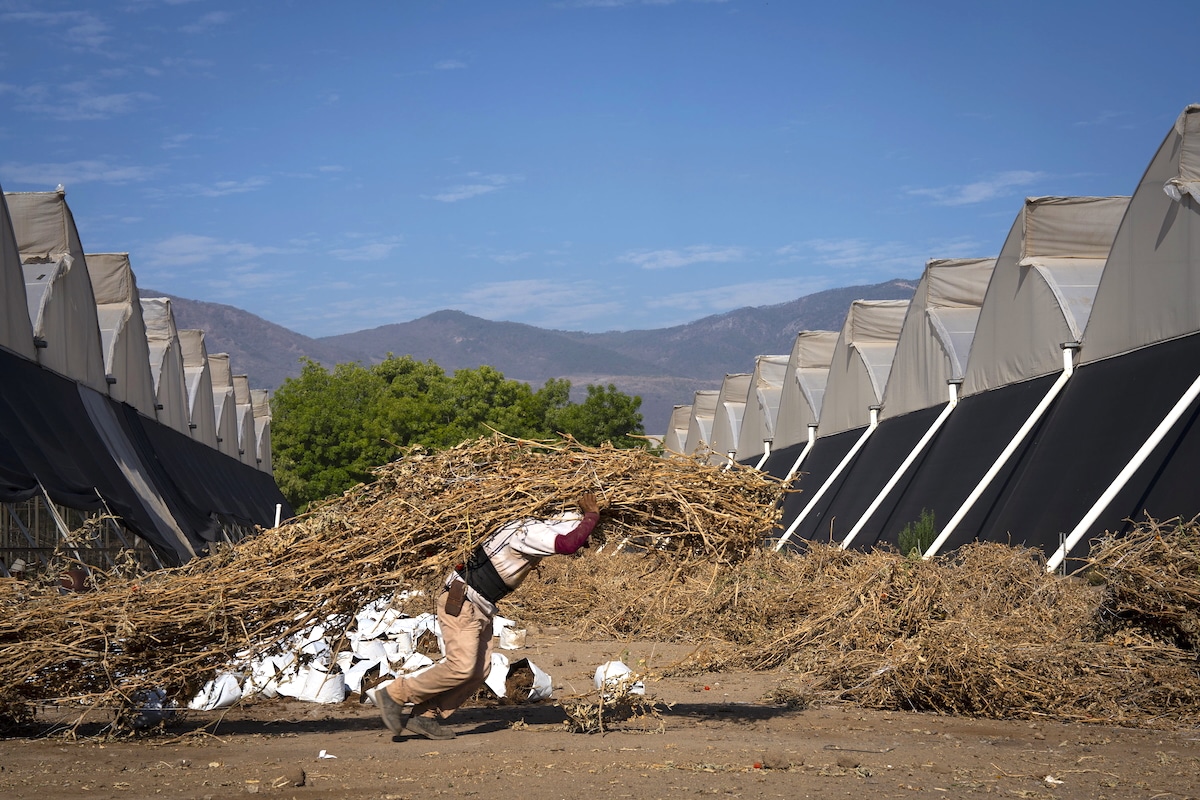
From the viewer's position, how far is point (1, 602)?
6.86 metres

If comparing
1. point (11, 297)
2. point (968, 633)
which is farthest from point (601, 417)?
point (968, 633)

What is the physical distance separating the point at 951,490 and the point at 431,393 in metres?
36.1

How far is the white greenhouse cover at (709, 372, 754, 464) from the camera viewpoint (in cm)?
4200

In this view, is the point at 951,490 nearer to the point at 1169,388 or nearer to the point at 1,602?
the point at 1169,388

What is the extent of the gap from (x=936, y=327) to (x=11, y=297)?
50.5ft

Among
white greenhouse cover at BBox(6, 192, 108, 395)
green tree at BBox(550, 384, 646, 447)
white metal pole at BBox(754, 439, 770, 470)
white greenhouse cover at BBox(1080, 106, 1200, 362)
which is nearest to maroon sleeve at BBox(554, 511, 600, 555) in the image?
white greenhouse cover at BBox(1080, 106, 1200, 362)

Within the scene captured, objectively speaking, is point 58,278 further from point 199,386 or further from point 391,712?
point 199,386

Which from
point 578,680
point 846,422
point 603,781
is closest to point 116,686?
point 603,781

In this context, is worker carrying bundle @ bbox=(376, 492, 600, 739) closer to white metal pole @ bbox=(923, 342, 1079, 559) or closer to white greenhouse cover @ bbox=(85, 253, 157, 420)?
white metal pole @ bbox=(923, 342, 1079, 559)

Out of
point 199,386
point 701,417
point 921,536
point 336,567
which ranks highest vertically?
point 199,386

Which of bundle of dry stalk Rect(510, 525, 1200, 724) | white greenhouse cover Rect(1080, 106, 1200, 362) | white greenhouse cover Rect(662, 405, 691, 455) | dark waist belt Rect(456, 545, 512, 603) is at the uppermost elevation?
white greenhouse cover Rect(1080, 106, 1200, 362)

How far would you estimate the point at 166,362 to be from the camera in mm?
27125

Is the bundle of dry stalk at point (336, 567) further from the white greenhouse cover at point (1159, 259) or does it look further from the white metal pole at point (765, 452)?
the white metal pole at point (765, 452)

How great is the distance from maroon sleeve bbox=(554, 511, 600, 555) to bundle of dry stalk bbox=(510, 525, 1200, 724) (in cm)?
77
